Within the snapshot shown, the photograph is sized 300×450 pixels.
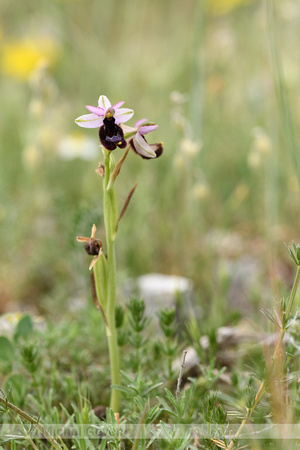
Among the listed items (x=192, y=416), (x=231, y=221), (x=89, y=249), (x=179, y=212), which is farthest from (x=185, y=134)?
(x=192, y=416)

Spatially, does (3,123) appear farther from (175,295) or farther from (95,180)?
(175,295)

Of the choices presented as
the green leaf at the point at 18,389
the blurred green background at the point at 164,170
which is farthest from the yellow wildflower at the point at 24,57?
the green leaf at the point at 18,389

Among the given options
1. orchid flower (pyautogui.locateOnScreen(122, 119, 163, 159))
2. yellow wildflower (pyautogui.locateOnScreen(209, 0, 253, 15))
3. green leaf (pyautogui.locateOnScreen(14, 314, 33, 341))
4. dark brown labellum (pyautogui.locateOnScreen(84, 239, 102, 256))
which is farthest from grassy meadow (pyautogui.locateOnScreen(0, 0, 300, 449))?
orchid flower (pyautogui.locateOnScreen(122, 119, 163, 159))

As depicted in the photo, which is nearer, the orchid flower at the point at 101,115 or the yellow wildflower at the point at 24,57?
the orchid flower at the point at 101,115

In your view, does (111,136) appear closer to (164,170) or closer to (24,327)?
(24,327)

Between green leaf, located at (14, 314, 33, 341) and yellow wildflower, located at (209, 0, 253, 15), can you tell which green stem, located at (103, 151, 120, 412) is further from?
yellow wildflower, located at (209, 0, 253, 15)

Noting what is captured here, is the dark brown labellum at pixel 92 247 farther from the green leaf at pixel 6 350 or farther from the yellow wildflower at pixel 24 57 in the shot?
the yellow wildflower at pixel 24 57
